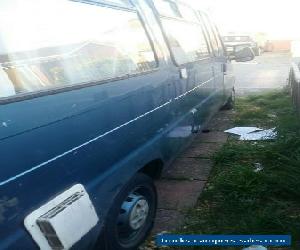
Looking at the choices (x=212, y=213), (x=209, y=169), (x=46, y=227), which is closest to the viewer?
(x=46, y=227)

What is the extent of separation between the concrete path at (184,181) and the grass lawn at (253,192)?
12cm

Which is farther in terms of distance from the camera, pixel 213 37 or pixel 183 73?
pixel 213 37

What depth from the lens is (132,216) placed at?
307 centimetres

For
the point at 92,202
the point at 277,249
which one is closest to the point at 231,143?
the point at 277,249

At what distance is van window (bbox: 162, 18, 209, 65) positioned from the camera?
4.30m

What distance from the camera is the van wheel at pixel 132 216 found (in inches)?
110

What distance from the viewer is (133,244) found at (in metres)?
3.11

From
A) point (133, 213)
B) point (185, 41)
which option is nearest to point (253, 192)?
point (133, 213)

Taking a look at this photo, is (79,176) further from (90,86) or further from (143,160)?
(143,160)

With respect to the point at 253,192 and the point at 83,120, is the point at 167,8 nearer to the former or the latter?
the point at 253,192

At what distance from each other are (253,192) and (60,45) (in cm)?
255

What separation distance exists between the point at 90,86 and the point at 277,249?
194 cm

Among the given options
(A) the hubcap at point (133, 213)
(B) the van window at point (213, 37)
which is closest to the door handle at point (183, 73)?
(A) the hubcap at point (133, 213)

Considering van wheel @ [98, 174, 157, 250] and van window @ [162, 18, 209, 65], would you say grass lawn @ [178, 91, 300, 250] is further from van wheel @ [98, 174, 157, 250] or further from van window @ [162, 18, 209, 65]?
van window @ [162, 18, 209, 65]
